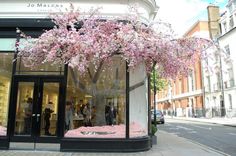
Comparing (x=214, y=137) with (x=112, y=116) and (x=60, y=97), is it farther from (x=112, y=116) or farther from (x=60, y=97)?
(x=60, y=97)

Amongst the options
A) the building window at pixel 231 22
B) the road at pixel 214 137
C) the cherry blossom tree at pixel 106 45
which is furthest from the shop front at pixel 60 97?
the building window at pixel 231 22

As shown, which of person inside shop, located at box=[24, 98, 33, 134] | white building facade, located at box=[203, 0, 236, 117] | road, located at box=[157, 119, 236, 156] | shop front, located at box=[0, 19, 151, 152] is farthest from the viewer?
white building facade, located at box=[203, 0, 236, 117]

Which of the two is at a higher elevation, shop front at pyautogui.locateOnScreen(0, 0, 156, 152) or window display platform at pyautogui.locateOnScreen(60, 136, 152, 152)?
shop front at pyautogui.locateOnScreen(0, 0, 156, 152)

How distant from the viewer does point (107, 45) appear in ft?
33.8

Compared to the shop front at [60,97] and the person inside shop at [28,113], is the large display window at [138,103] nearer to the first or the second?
the shop front at [60,97]

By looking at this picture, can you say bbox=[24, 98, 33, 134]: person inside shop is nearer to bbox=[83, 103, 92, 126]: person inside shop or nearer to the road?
bbox=[83, 103, 92, 126]: person inside shop

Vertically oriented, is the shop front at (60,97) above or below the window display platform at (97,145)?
above

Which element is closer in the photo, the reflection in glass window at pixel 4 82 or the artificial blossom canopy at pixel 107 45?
the artificial blossom canopy at pixel 107 45

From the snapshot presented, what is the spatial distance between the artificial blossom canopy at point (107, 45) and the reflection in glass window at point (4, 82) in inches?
37.6

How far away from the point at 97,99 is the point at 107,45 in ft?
8.75

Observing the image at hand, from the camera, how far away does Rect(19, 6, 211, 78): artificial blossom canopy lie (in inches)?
406

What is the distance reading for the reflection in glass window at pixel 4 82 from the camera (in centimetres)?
1195

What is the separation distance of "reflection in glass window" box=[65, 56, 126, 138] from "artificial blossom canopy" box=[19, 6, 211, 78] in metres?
0.67

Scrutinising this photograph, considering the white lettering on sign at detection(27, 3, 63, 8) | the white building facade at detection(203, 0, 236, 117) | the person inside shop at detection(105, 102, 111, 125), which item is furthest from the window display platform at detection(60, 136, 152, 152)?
the white building facade at detection(203, 0, 236, 117)
